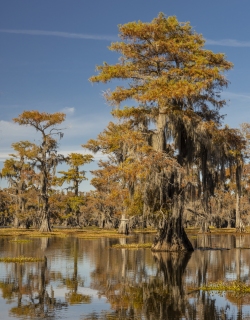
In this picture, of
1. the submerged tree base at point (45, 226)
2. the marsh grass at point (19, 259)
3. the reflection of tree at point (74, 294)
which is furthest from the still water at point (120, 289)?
the submerged tree base at point (45, 226)

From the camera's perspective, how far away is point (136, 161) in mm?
26797

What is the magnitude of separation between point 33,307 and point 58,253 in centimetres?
1516

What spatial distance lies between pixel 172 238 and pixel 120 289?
14148 mm

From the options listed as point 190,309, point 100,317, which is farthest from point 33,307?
point 190,309

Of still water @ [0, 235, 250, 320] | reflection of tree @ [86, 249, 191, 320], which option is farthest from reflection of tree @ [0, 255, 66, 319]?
reflection of tree @ [86, 249, 191, 320]

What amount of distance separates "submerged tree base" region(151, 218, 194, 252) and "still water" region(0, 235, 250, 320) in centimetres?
381

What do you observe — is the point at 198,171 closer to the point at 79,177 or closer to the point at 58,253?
the point at 58,253

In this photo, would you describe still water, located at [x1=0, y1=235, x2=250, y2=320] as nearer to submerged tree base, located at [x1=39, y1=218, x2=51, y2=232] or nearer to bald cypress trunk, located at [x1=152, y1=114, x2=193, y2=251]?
bald cypress trunk, located at [x1=152, y1=114, x2=193, y2=251]

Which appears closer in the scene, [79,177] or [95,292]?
[95,292]

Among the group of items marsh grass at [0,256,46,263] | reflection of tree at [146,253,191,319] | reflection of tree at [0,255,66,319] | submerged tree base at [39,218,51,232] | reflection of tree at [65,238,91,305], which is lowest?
reflection of tree at [65,238,91,305]

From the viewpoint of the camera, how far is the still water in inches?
460

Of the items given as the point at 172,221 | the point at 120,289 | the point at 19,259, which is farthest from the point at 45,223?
the point at 120,289

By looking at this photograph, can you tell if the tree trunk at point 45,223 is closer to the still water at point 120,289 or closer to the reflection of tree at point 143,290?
the still water at point 120,289

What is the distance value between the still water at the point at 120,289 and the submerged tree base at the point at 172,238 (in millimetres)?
3813
